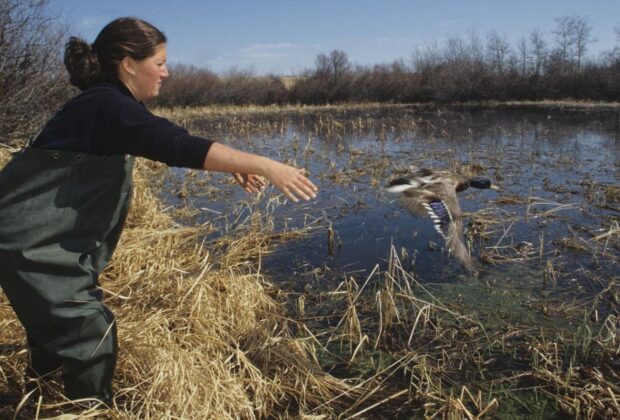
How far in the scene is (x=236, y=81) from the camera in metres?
36.4

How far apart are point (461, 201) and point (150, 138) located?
6.32 meters

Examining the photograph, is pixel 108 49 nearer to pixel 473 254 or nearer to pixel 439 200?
pixel 439 200

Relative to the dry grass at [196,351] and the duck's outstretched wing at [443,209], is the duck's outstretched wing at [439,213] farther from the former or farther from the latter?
the dry grass at [196,351]

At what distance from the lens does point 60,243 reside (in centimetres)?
181

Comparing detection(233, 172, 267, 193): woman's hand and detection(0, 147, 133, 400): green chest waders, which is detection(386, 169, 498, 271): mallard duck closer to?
detection(233, 172, 267, 193): woman's hand

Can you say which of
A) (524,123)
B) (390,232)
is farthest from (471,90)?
(390,232)

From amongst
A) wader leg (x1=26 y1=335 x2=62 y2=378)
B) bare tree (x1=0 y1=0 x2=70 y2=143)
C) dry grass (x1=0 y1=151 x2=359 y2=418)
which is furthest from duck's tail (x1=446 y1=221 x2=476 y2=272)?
bare tree (x1=0 y1=0 x2=70 y2=143)

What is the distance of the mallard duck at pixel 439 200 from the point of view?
151 inches

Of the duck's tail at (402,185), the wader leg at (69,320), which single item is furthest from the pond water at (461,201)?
the wader leg at (69,320)

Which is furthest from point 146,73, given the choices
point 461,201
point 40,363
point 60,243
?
point 461,201

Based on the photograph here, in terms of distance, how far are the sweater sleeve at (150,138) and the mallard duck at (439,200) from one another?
2645mm

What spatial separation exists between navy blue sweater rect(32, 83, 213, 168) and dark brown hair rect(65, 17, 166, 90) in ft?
0.28

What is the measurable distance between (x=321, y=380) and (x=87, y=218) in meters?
1.80

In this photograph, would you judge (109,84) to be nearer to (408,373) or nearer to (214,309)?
(214,309)
